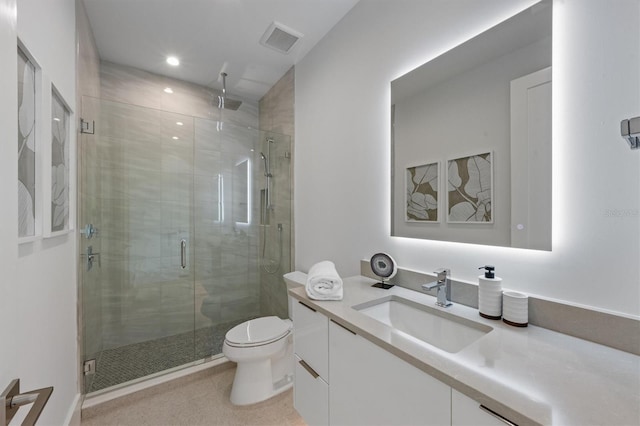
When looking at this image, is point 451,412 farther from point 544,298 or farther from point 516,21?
point 516,21

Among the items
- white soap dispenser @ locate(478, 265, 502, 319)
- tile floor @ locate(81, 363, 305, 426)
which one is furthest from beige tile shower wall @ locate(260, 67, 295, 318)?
white soap dispenser @ locate(478, 265, 502, 319)

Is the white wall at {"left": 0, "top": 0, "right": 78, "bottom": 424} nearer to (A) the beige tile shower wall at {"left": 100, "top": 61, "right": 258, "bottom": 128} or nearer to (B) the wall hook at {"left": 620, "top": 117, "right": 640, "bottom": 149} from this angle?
(A) the beige tile shower wall at {"left": 100, "top": 61, "right": 258, "bottom": 128}

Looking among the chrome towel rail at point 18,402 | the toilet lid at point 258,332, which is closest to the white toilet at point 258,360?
the toilet lid at point 258,332

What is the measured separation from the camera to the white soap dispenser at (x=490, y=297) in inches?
38.4

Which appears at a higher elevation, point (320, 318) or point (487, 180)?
point (487, 180)

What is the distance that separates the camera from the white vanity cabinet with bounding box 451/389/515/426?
57 centimetres

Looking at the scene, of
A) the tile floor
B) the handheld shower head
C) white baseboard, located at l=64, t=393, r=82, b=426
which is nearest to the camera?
white baseboard, located at l=64, t=393, r=82, b=426

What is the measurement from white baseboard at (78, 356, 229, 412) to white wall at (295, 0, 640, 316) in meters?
1.17

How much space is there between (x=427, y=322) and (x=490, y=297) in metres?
0.28

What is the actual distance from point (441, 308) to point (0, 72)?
1410mm

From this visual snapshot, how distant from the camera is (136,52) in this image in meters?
2.22

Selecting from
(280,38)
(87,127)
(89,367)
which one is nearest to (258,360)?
(89,367)

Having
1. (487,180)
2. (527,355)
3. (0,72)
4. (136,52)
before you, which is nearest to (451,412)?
(527,355)

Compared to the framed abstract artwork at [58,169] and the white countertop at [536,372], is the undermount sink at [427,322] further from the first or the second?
the framed abstract artwork at [58,169]
